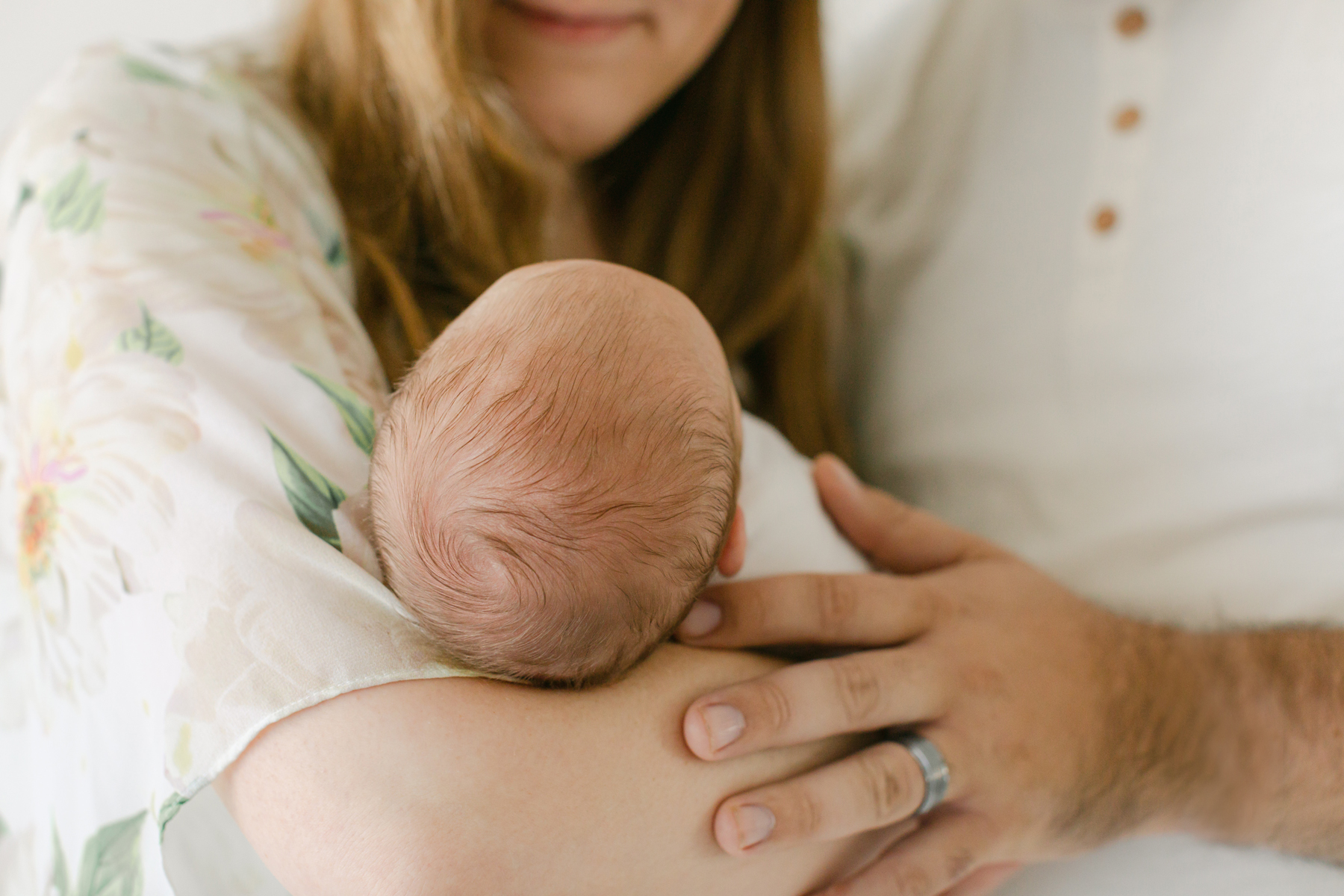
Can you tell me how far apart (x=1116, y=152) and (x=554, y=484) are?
84cm

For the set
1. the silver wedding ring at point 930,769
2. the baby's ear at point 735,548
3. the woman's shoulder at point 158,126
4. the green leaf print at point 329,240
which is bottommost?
the silver wedding ring at point 930,769

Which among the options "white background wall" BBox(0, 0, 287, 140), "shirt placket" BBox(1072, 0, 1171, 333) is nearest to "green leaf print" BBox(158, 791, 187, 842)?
"shirt placket" BBox(1072, 0, 1171, 333)

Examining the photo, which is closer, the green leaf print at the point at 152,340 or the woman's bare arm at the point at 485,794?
the woman's bare arm at the point at 485,794

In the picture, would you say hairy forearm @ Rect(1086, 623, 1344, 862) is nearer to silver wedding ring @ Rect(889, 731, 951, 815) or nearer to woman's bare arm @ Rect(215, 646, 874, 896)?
silver wedding ring @ Rect(889, 731, 951, 815)

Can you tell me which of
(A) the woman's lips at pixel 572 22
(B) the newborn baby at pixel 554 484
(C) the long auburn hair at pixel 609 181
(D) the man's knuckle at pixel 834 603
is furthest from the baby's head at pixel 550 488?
(A) the woman's lips at pixel 572 22

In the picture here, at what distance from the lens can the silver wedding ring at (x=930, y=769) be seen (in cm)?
61

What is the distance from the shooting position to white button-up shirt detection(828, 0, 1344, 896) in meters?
0.88

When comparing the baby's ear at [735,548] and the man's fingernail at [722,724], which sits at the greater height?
the baby's ear at [735,548]

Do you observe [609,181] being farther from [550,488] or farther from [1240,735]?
[1240,735]

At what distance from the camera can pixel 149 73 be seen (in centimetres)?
77

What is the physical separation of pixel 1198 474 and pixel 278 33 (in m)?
1.14

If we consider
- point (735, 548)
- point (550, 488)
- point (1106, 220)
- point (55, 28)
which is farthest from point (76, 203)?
point (55, 28)

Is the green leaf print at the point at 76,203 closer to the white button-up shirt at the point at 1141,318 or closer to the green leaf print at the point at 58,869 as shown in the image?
the green leaf print at the point at 58,869

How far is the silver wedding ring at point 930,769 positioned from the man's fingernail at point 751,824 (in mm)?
131
